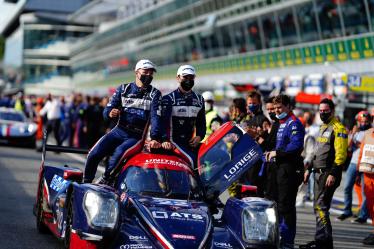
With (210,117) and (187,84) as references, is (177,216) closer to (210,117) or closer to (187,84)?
(187,84)

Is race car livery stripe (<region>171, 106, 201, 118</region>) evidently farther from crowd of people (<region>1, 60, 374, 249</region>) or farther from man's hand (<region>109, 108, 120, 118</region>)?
man's hand (<region>109, 108, 120, 118</region>)

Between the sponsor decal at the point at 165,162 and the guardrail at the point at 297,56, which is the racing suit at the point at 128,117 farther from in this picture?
the guardrail at the point at 297,56

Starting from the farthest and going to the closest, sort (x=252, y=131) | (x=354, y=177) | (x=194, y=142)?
(x=354, y=177)
(x=252, y=131)
(x=194, y=142)

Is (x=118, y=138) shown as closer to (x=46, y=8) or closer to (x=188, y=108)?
(x=188, y=108)

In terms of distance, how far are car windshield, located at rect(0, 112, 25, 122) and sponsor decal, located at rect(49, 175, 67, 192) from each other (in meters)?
19.4

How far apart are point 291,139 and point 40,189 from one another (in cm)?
301

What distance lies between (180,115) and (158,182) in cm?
173

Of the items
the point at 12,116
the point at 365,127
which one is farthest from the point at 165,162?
the point at 12,116

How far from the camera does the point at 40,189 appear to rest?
36.9ft

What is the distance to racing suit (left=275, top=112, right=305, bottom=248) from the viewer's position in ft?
35.7

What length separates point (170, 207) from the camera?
8.46 meters

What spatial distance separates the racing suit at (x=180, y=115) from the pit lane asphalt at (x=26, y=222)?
175cm

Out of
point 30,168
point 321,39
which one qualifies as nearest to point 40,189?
point 30,168

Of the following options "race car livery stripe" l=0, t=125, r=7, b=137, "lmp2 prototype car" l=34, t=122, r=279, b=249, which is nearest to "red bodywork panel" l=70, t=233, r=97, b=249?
"lmp2 prototype car" l=34, t=122, r=279, b=249
